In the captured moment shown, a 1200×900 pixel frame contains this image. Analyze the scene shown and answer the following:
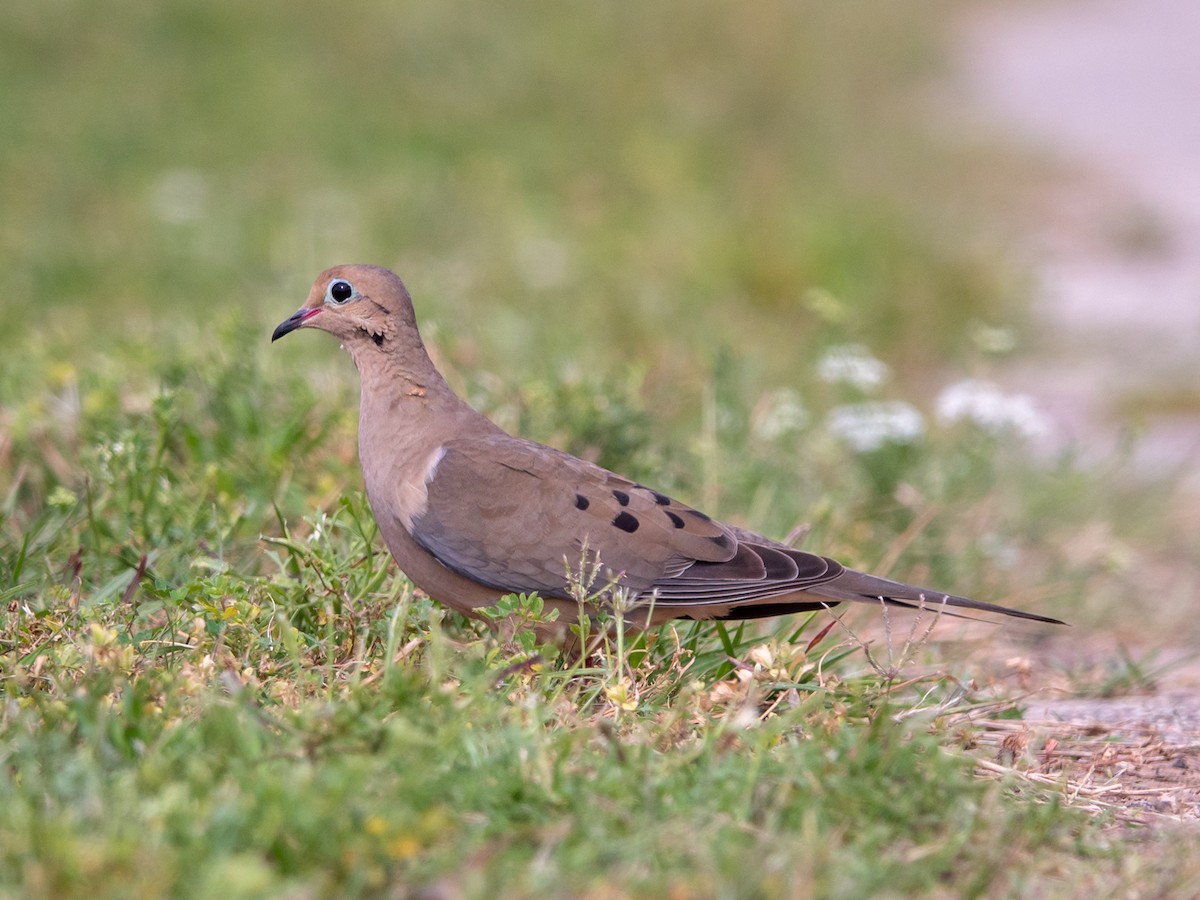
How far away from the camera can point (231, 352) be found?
15.6ft

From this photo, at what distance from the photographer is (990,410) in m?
4.88

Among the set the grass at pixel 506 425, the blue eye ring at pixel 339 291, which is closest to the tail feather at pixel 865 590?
the grass at pixel 506 425

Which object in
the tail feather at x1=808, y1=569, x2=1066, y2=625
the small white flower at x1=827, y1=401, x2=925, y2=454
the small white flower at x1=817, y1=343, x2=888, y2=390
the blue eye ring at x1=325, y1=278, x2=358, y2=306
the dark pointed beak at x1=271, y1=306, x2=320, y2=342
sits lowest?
the tail feather at x1=808, y1=569, x2=1066, y2=625

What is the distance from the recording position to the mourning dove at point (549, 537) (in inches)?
134

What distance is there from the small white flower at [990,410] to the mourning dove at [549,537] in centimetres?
149

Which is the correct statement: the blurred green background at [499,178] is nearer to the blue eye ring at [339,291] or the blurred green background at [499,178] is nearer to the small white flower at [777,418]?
the small white flower at [777,418]

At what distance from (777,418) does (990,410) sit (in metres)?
0.69

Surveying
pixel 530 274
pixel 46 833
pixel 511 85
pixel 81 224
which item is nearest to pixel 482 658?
pixel 46 833

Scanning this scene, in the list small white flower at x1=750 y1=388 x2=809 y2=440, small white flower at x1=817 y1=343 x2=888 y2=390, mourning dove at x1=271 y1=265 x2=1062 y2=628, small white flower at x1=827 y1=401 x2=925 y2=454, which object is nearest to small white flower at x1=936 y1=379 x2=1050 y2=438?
small white flower at x1=827 y1=401 x2=925 y2=454

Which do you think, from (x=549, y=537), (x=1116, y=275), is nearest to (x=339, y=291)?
(x=549, y=537)

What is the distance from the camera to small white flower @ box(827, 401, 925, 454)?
4969mm

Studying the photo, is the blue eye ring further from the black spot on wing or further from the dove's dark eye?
the black spot on wing

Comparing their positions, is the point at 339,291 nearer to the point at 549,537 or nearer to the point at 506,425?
the point at 549,537

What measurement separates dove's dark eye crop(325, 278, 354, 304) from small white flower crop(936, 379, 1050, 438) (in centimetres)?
209
